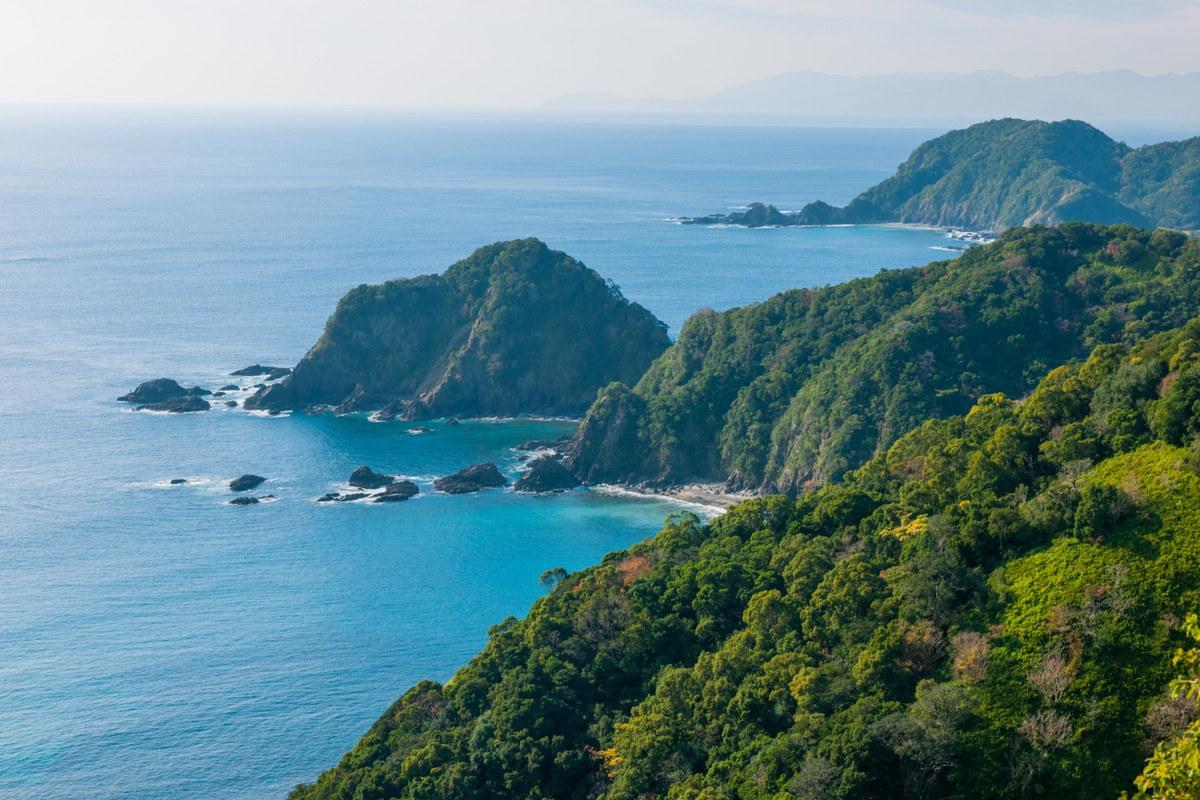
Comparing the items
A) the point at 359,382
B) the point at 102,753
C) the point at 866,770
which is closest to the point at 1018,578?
the point at 866,770

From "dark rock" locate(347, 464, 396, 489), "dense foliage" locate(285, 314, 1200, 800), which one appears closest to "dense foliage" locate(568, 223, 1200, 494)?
"dark rock" locate(347, 464, 396, 489)


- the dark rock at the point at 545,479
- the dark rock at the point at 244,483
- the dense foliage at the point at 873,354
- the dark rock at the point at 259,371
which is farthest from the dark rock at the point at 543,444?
the dark rock at the point at 259,371

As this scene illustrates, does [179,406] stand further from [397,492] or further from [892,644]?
[892,644]

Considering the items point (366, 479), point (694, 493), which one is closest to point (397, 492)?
point (366, 479)

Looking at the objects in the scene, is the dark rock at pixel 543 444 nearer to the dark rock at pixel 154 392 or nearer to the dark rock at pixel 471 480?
the dark rock at pixel 471 480

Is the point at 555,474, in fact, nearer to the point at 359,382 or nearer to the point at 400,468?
the point at 400,468

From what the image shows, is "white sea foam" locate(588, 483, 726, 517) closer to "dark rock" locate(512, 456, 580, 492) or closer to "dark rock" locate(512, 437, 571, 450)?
"dark rock" locate(512, 456, 580, 492)
